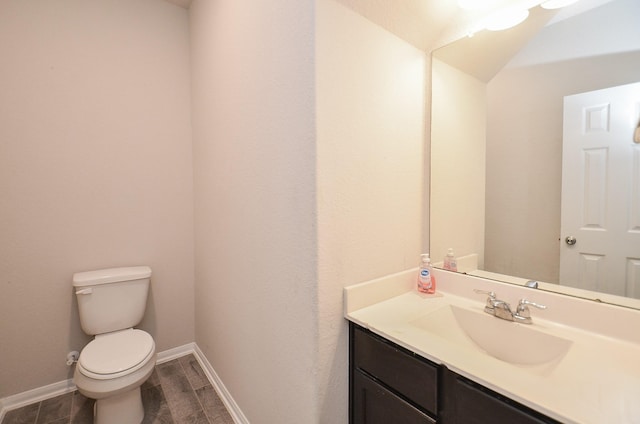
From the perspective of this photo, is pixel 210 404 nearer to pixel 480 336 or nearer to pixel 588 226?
pixel 480 336

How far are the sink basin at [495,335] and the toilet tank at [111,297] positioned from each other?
174cm

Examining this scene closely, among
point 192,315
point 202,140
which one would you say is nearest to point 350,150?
point 202,140

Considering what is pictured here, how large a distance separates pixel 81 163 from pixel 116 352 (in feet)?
3.90

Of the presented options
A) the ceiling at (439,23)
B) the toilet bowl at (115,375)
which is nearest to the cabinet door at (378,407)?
the toilet bowl at (115,375)

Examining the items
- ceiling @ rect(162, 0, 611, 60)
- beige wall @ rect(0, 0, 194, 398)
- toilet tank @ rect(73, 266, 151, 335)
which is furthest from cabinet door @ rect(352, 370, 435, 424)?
beige wall @ rect(0, 0, 194, 398)

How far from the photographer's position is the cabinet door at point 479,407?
64 centimetres

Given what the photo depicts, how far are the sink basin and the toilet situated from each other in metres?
1.43

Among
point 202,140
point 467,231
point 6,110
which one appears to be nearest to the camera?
point 467,231

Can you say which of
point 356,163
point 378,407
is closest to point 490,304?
point 378,407

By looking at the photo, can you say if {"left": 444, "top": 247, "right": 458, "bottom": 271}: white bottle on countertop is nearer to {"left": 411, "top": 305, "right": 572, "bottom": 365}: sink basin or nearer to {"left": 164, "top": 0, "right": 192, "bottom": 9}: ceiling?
{"left": 411, "top": 305, "right": 572, "bottom": 365}: sink basin

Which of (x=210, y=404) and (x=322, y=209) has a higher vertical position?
(x=322, y=209)

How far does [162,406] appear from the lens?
1.68 meters

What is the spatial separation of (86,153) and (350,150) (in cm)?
180

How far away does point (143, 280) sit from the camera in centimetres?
187
